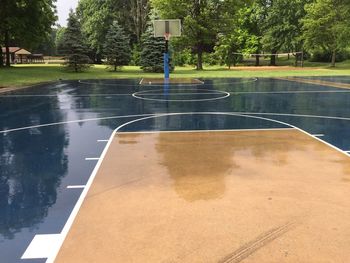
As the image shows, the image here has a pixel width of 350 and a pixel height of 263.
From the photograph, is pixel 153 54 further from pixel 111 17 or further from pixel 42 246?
pixel 42 246

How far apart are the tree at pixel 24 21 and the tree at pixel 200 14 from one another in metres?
10.2

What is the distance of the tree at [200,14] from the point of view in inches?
1348

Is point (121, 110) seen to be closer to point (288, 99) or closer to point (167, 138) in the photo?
point (167, 138)

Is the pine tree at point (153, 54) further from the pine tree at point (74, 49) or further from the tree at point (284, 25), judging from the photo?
the tree at point (284, 25)

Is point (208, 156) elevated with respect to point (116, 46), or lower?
lower

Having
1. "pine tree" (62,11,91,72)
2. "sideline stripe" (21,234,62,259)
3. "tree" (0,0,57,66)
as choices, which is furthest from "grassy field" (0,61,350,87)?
"sideline stripe" (21,234,62,259)

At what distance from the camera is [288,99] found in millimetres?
14234

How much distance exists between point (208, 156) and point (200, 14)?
1176 inches

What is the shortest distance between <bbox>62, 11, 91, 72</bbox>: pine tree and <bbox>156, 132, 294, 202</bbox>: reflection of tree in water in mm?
25175

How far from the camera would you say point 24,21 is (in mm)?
33219

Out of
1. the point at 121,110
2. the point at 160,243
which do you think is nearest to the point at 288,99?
the point at 121,110

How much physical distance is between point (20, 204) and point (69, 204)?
0.57 metres

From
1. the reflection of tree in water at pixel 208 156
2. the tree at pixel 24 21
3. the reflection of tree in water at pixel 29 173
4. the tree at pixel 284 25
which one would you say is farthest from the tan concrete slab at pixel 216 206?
the tree at pixel 284 25

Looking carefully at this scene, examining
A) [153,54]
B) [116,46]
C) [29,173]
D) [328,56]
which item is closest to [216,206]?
[29,173]
